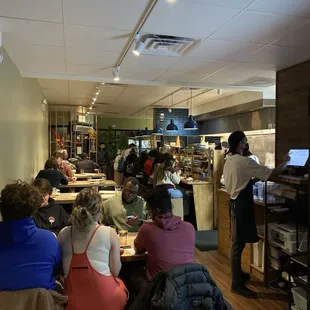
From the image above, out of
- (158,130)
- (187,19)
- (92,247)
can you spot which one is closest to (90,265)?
(92,247)

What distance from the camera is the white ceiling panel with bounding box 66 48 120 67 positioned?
11.6ft

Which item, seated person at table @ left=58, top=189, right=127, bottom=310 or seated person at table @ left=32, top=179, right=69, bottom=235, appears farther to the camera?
seated person at table @ left=32, top=179, right=69, bottom=235

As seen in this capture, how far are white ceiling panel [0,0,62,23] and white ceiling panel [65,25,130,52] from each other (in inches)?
10.2

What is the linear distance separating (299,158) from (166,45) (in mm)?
1952

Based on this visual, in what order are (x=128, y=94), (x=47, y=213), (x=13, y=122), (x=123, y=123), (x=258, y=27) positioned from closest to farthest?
(x=258, y=27) < (x=47, y=213) < (x=13, y=122) < (x=128, y=94) < (x=123, y=123)

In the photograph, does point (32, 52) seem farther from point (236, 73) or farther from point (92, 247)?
point (236, 73)

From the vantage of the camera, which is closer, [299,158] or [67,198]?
[299,158]

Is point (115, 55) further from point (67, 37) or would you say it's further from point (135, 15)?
point (135, 15)

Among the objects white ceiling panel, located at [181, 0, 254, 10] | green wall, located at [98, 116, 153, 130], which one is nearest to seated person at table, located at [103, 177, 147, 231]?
white ceiling panel, located at [181, 0, 254, 10]

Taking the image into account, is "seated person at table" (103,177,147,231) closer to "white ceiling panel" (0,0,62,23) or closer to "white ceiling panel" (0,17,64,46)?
"white ceiling panel" (0,17,64,46)

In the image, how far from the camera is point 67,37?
3.05 m

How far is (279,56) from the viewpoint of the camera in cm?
365

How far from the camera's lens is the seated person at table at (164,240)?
89.5 inches

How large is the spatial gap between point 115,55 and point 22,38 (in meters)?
1.03
